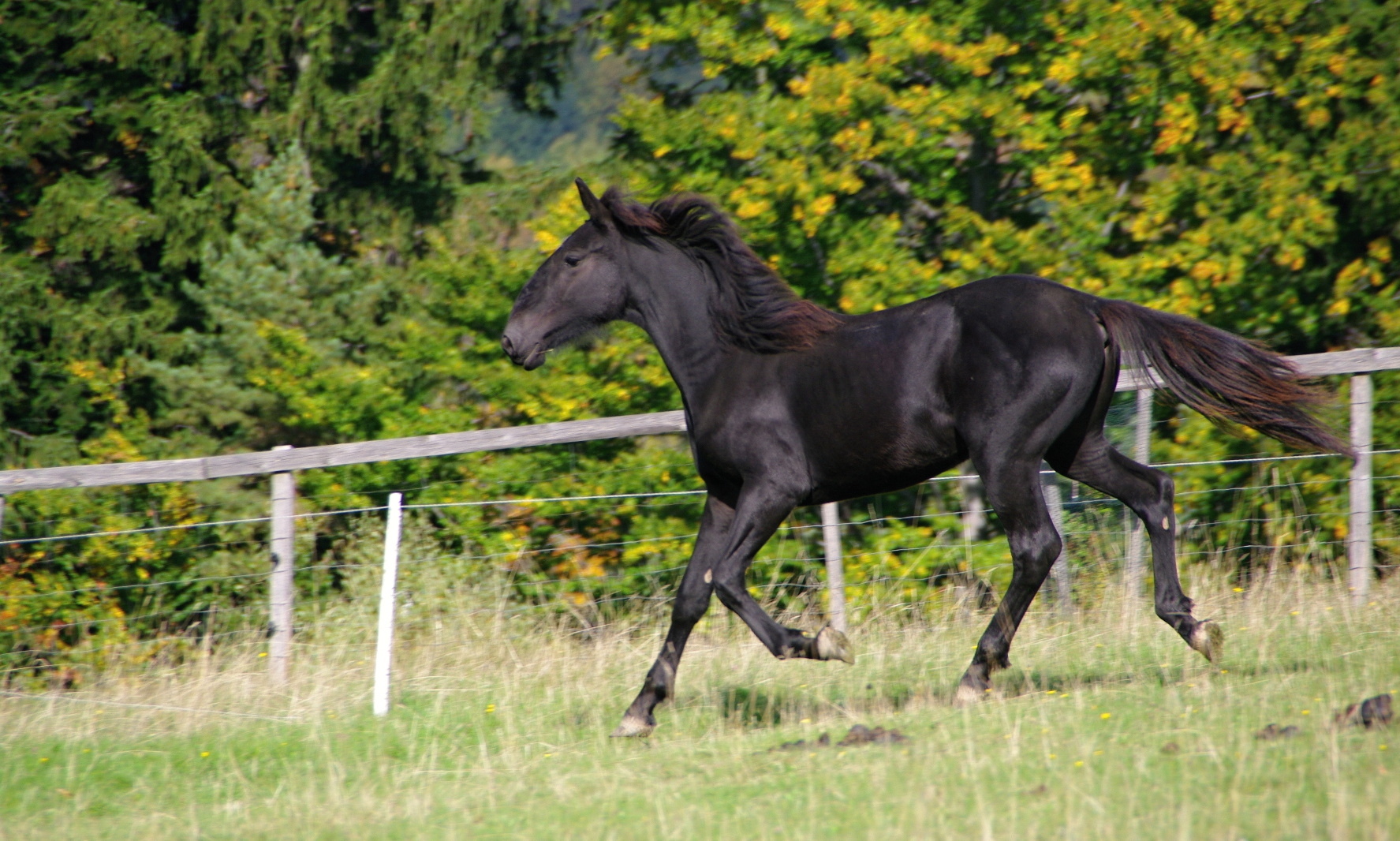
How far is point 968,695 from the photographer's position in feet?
16.6

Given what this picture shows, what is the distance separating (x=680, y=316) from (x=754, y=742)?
197cm

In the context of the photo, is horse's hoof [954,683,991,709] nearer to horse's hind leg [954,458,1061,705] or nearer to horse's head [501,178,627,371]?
horse's hind leg [954,458,1061,705]

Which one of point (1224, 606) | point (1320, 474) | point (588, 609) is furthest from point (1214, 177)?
point (588, 609)

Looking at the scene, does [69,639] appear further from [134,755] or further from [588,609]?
[134,755]

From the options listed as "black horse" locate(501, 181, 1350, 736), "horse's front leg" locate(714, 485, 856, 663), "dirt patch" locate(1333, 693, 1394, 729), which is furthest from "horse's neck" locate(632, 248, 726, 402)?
"dirt patch" locate(1333, 693, 1394, 729)

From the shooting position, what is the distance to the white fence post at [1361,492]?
22.1 feet

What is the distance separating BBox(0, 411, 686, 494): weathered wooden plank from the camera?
6.52 metres

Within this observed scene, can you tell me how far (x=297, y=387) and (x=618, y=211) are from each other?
26.4 ft

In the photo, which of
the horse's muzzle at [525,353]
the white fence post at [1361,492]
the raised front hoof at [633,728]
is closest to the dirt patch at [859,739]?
the raised front hoof at [633,728]

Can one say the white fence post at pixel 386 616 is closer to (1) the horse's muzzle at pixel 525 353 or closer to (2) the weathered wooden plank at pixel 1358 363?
(1) the horse's muzzle at pixel 525 353

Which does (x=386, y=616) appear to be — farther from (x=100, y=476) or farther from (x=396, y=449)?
(x=100, y=476)

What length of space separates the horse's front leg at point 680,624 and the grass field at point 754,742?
0.11 m

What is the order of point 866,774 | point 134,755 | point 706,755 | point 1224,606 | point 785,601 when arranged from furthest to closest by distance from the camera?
1. point 785,601
2. point 1224,606
3. point 134,755
4. point 706,755
5. point 866,774

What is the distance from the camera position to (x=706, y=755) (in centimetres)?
474
